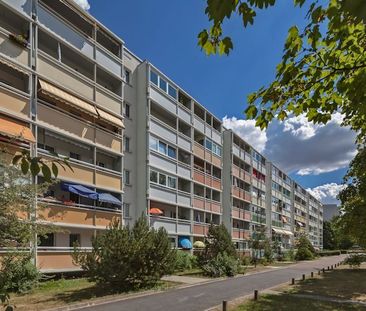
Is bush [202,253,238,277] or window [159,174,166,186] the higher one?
window [159,174,166,186]

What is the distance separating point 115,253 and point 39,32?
543 inches

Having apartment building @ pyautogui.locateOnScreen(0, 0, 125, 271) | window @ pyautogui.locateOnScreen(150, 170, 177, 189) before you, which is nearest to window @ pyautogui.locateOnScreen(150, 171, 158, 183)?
window @ pyautogui.locateOnScreen(150, 170, 177, 189)

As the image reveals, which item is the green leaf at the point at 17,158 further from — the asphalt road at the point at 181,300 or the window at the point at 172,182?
the window at the point at 172,182

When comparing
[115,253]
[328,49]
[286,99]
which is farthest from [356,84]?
[115,253]

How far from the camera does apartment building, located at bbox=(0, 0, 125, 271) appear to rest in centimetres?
2428

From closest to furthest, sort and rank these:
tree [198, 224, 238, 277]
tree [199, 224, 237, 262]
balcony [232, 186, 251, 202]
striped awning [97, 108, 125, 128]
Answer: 1. striped awning [97, 108, 125, 128]
2. tree [198, 224, 238, 277]
3. tree [199, 224, 237, 262]
4. balcony [232, 186, 251, 202]

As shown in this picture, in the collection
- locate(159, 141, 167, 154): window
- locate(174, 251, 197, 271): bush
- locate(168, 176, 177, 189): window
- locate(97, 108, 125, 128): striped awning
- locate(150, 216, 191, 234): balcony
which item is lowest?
locate(174, 251, 197, 271): bush

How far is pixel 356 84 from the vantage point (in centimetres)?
461

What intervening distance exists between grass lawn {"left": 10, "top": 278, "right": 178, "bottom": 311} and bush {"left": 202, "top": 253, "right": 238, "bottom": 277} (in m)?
7.99

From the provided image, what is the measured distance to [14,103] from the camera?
77.9 feet

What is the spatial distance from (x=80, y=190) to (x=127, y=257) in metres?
8.08

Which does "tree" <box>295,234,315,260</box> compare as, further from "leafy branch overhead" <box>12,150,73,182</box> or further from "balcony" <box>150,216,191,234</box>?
"leafy branch overhead" <box>12,150,73,182</box>

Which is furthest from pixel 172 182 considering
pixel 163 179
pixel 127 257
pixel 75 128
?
pixel 127 257

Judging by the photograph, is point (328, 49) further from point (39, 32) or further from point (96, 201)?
point (96, 201)
